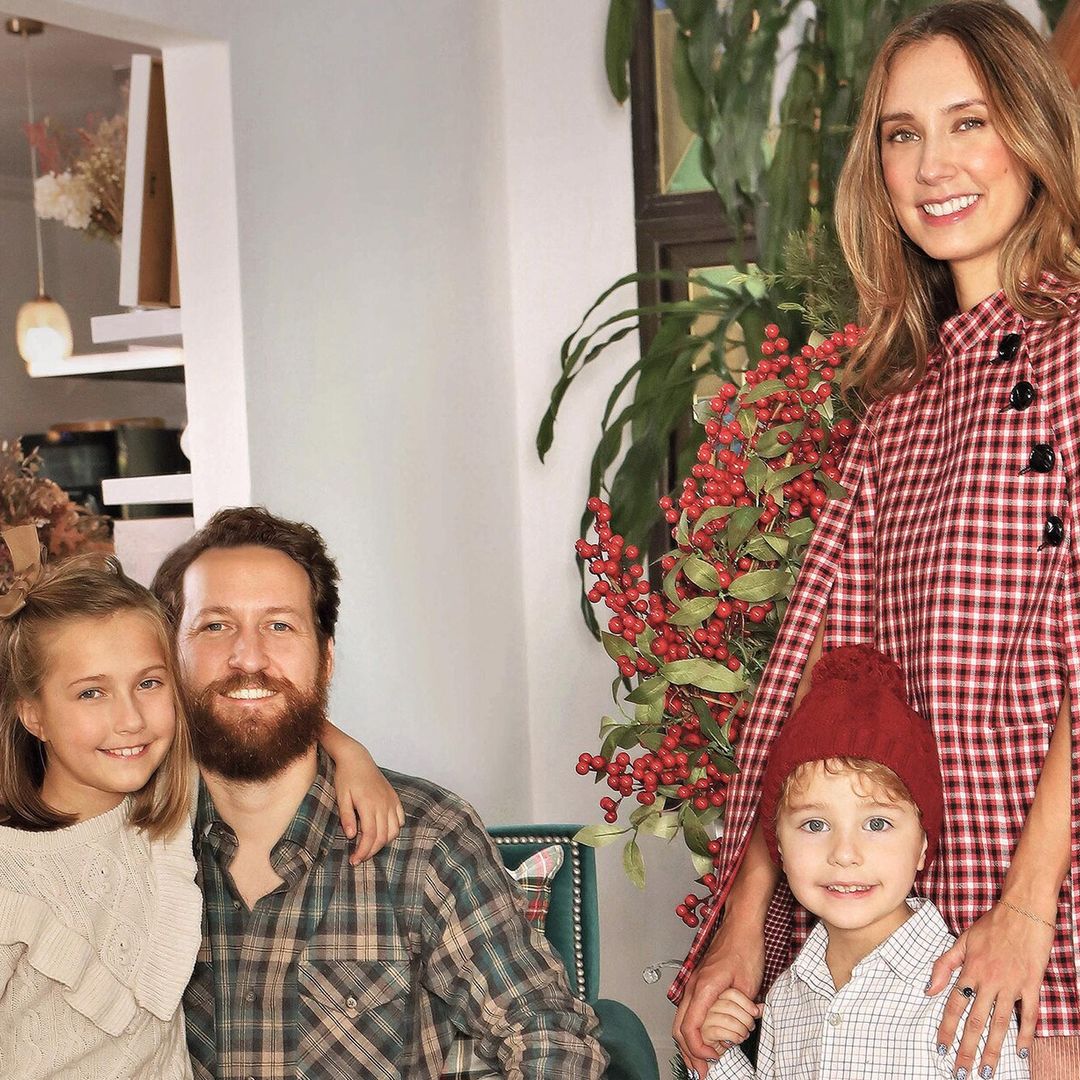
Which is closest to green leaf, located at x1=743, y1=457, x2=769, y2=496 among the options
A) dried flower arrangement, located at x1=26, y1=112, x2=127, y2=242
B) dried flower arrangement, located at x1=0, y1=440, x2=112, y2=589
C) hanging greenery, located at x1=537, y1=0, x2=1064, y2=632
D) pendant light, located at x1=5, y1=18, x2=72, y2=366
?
hanging greenery, located at x1=537, y1=0, x2=1064, y2=632

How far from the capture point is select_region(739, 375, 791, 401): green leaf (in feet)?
5.96

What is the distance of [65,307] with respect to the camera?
6012 mm

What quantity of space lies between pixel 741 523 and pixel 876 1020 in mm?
632

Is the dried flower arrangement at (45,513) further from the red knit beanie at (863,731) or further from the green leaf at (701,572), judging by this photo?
the red knit beanie at (863,731)

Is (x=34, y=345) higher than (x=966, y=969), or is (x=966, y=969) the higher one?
(x=34, y=345)

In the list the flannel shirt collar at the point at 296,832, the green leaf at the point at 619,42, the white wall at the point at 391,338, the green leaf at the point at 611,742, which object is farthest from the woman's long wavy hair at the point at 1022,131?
the green leaf at the point at 619,42

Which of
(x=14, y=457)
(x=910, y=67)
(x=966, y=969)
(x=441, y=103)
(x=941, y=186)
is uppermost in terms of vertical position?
(x=441, y=103)

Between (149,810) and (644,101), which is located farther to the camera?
(644,101)

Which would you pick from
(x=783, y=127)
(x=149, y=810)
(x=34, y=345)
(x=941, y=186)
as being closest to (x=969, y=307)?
(x=941, y=186)

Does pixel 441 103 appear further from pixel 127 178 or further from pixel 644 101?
pixel 127 178

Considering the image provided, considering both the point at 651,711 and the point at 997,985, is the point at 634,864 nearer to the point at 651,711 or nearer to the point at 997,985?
the point at 651,711

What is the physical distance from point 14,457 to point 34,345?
109cm

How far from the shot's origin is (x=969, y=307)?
1.56 m

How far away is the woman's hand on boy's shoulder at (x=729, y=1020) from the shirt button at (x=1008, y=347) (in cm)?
69
